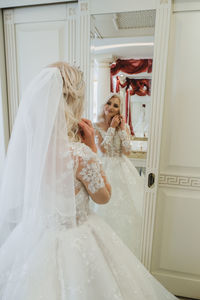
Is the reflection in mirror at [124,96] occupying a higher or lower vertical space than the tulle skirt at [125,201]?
higher

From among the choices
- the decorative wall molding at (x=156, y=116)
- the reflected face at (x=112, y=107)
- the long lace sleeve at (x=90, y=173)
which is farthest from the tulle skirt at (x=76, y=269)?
the reflected face at (x=112, y=107)

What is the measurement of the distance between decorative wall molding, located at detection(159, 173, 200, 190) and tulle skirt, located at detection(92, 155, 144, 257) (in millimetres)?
149

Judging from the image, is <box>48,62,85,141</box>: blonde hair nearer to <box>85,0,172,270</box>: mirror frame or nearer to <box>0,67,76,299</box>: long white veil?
<box>0,67,76,299</box>: long white veil

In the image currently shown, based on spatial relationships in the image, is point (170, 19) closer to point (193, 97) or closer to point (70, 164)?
point (193, 97)

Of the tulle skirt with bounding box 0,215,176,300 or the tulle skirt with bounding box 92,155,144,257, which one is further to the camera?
the tulle skirt with bounding box 92,155,144,257

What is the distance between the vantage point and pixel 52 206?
2.44 feet

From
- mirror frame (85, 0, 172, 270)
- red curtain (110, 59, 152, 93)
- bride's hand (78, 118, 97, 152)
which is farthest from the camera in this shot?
red curtain (110, 59, 152, 93)

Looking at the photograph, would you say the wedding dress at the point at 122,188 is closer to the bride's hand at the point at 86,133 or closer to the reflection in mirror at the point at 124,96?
the reflection in mirror at the point at 124,96

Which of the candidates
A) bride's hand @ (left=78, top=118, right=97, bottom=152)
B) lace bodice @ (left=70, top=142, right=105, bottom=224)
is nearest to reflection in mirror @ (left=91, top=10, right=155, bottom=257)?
bride's hand @ (left=78, top=118, right=97, bottom=152)

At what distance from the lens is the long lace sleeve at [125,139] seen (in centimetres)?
133

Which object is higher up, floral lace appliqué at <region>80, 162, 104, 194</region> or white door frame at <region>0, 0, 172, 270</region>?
white door frame at <region>0, 0, 172, 270</region>

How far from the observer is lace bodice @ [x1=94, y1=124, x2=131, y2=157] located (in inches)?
52.6

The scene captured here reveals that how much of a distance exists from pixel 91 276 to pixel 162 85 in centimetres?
106

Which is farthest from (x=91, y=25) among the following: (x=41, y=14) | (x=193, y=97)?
(x=193, y=97)
